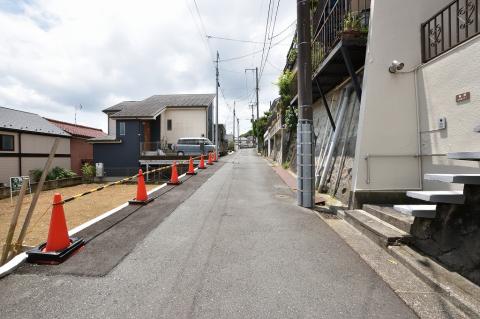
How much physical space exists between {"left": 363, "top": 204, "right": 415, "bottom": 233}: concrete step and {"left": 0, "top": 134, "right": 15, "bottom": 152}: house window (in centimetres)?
2204

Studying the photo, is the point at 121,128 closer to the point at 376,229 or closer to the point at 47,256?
the point at 47,256

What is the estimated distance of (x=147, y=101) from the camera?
1339 inches

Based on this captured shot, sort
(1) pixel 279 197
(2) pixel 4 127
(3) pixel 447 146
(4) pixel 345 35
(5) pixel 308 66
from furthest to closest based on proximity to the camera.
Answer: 1. (2) pixel 4 127
2. (1) pixel 279 197
3. (5) pixel 308 66
4. (4) pixel 345 35
5. (3) pixel 447 146

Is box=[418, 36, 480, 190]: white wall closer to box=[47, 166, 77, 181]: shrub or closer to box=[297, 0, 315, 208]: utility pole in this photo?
box=[297, 0, 315, 208]: utility pole

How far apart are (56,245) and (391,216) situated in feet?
17.1

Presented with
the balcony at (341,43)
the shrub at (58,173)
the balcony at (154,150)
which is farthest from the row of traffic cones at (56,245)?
the balcony at (154,150)

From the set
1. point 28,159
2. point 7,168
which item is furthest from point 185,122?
point 7,168

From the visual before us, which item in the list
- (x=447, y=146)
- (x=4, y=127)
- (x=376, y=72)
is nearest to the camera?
(x=447, y=146)

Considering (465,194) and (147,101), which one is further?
(147,101)

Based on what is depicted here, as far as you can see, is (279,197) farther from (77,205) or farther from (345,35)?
(77,205)

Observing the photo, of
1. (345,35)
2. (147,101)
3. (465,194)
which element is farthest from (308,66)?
(147,101)

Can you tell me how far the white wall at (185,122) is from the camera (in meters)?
32.3

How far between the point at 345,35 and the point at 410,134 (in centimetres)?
259

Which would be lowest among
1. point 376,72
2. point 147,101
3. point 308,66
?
point 376,72
